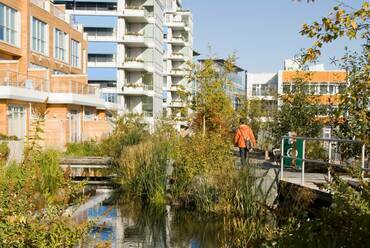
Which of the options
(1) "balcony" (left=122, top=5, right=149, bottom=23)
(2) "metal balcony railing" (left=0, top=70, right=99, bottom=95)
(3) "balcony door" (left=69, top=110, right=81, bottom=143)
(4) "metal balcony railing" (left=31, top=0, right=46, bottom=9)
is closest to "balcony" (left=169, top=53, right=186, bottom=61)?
(1) "balcony" (left=122, top=5, right=149, bottom=23)

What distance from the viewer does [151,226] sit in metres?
14.1

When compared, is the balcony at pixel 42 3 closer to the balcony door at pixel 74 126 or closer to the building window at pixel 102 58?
the balcony door at pixel 74 126

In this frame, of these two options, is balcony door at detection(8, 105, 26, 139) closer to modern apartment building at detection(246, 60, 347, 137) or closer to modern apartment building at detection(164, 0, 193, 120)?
modern apartment building at detection(246, 60, 347, 137)

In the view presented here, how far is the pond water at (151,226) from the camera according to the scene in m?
12.2

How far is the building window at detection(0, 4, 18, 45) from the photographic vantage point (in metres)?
35.3

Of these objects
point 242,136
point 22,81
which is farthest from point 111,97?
point 242,136

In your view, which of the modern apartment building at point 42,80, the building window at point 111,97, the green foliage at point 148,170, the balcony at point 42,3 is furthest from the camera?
the building window at point 111,97

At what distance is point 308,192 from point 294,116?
12.1 metres

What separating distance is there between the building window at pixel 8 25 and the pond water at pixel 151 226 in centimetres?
2133

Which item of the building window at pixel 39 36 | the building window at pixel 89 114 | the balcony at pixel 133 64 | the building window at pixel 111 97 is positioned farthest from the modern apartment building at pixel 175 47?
the building window at pixel 39 36

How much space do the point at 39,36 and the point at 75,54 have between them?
10.6 m

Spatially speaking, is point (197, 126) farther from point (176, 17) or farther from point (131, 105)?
point (176, 17)

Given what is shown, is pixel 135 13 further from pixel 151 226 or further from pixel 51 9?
pixel 151 226

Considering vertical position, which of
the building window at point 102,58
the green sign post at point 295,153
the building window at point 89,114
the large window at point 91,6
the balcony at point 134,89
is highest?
the large window at point 91,6
